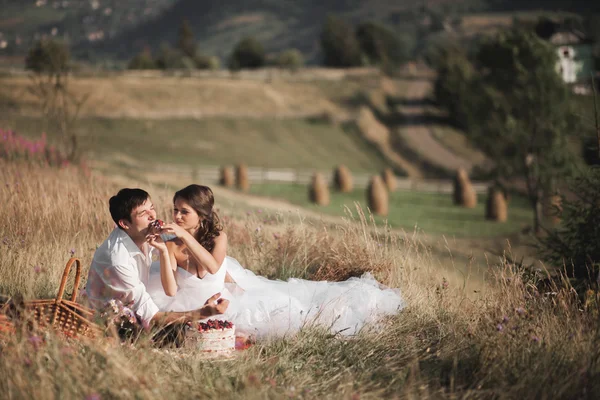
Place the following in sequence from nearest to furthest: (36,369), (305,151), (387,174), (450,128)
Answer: (36,369), (387,174), (305,151), (450,128)

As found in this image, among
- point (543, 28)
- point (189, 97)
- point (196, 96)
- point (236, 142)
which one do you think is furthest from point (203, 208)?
point (196, 96)

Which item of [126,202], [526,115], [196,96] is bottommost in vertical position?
[126,202]

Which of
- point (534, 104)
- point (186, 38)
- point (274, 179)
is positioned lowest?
point (274, 179)

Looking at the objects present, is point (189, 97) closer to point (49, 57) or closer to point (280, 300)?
point (49, 57)

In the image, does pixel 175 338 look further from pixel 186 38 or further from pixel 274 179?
pixel 186 38

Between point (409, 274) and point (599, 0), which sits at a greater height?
point (599, 0)

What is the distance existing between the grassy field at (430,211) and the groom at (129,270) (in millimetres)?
16198

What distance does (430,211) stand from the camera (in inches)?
1188

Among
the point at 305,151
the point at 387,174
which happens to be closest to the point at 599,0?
the point at 305,151

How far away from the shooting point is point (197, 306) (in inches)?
221

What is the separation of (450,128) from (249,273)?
209 ft

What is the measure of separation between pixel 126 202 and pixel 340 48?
9878 cm

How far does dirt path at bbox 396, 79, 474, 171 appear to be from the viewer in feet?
181

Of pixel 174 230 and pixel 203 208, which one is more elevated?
pixel 203 208
